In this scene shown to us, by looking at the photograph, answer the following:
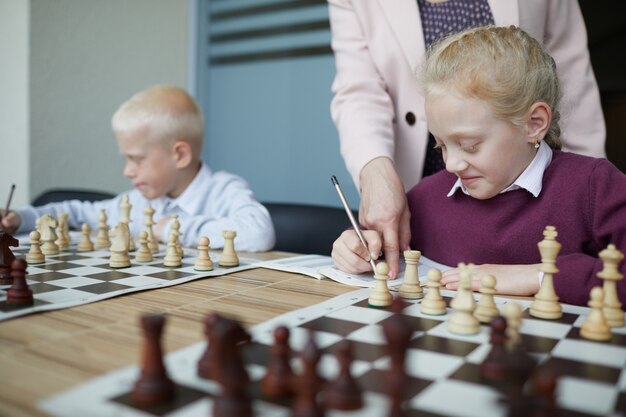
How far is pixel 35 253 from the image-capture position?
142cm

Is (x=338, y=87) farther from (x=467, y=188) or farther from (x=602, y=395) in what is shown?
(x=602, y=395)

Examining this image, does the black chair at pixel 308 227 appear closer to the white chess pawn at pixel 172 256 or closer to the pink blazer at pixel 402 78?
the pink blazer at pixel 402 78

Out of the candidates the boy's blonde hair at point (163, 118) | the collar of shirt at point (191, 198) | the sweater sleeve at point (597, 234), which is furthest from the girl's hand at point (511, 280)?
the boy's blonde hair at point (163, 118)

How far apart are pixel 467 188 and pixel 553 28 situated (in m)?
0.67

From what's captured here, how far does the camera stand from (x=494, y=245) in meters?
1.44

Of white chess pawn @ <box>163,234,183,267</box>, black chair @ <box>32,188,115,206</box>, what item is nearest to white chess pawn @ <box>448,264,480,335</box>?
white chess pawn @ <box>163,234,183,267</box>

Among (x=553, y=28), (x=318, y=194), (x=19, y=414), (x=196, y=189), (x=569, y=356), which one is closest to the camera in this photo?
(x=19, y=414)

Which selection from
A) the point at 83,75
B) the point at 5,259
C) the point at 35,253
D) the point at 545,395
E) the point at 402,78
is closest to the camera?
the point at 545,395

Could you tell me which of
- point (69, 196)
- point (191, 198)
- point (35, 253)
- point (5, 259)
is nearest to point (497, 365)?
point (5, 259)

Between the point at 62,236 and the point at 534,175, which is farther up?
the point at 534,175

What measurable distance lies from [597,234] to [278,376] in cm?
95

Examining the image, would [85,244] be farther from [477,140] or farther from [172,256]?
[477,140]

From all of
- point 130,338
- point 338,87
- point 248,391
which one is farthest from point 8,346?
point 338,87

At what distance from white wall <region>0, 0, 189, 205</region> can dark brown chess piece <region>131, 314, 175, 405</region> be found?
2.77 meters
